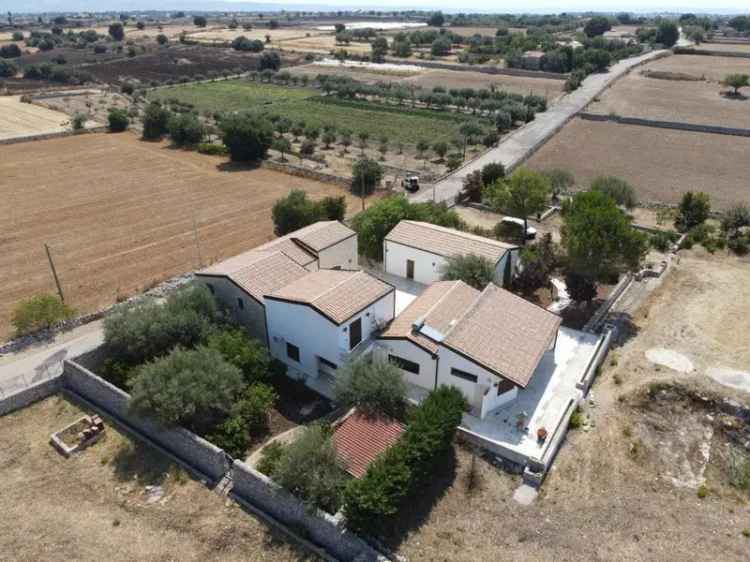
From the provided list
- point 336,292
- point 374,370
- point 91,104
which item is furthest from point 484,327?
point 91,104

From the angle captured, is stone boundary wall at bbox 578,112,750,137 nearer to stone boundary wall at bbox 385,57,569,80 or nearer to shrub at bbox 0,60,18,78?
stone boundary wall at bbox 385,57,569,80

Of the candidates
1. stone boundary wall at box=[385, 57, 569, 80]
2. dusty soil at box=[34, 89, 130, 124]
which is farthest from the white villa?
stone boundary wall at box=[385, 57, 569, 80]

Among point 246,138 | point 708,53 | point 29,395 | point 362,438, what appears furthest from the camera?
point 708,53

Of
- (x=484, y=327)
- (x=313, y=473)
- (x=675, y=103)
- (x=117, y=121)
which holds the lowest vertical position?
(x=675, y=103)

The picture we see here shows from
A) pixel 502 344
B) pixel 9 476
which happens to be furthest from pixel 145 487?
pixel 502 344

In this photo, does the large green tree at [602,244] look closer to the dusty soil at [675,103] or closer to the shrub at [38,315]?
the shrub at [38,315]

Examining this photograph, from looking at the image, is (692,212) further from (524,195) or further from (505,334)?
(505,334)

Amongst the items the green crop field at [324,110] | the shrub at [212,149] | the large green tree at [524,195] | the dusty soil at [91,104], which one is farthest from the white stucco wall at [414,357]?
the dusty soil at [91,104]
